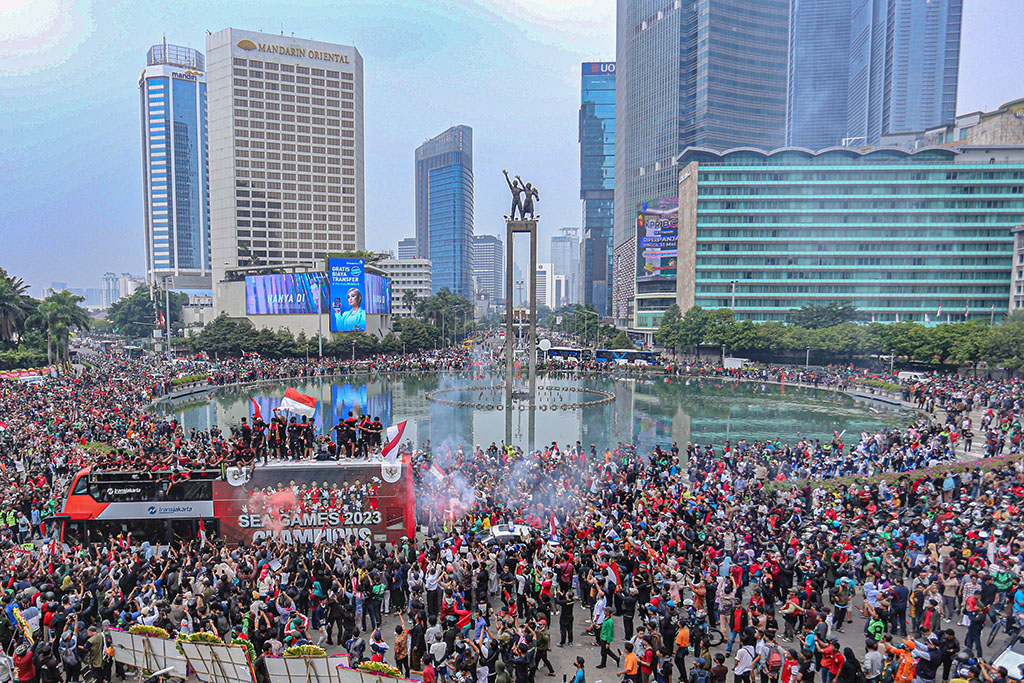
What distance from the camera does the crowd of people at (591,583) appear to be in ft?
30.7

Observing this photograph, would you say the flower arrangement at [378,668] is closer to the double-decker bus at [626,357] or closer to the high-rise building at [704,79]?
the double-decker bus at [626,357]

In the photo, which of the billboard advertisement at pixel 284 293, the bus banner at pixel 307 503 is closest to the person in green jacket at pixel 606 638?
the bus banner at pixel 307 503

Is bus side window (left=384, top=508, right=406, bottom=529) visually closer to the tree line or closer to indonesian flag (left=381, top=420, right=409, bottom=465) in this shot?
indonesian flag (left=381, top=420, right=409, bottom=465)

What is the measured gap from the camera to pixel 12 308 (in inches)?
2170

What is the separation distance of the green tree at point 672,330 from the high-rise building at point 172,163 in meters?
125

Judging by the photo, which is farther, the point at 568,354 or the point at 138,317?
the point at 138,317

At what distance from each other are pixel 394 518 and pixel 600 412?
93.1 ft

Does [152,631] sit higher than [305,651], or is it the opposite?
[305,651]

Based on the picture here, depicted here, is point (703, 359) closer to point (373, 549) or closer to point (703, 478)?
point (703, 478)

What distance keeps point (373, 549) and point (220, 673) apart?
4.40 metres

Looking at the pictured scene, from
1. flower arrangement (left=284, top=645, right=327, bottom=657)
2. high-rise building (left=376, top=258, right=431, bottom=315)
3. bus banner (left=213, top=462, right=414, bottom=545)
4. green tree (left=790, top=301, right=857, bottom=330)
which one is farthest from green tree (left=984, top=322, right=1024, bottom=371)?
high-rise building (left=376, top=258, right=431, bottom=315)

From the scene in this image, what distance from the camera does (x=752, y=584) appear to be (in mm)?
13305

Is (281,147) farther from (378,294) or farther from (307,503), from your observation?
(307,503)

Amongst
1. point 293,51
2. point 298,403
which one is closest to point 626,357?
point 298,403
